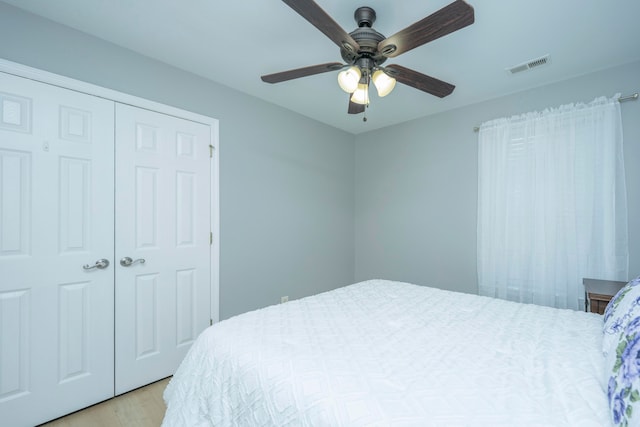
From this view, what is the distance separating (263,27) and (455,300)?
216 centimetres

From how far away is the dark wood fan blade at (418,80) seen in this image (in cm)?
165

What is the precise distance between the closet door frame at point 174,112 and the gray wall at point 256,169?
0.04m

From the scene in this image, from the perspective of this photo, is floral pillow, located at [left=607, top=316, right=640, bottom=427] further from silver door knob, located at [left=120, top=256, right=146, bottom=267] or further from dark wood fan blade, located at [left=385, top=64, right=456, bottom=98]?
silver door knob, located at [left=120, top=256, right=146, bottom=267]

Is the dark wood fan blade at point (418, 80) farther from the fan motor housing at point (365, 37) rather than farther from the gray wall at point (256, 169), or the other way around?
the gray wall at point (256, 169)

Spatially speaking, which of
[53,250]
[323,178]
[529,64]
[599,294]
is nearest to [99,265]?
[53,250]

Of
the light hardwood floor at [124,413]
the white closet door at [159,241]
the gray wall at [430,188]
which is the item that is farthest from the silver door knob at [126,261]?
the gray wall at [430,188]

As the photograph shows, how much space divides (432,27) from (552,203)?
2.07 meters

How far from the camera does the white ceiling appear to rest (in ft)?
5.42

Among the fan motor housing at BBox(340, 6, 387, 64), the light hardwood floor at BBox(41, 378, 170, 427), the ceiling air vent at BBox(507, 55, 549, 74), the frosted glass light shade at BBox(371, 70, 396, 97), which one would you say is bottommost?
the light hardwood floor at BBox(41, 378, 170, 427)

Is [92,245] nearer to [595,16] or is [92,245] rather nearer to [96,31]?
[96,31]

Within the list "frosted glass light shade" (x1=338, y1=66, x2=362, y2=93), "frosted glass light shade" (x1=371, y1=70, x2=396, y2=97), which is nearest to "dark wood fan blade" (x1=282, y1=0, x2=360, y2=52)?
"frosted glass light shade" (x1=338, y1=66, x2=362, y2=93)

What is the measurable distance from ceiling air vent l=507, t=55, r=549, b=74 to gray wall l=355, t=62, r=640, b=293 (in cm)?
46

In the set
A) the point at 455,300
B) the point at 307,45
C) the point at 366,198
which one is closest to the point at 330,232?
the point at 366,198

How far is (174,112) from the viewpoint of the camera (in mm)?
2322
